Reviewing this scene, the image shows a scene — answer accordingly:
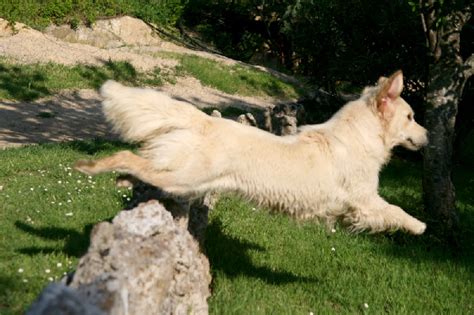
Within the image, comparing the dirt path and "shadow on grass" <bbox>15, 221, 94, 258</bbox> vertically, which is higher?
"shadow on grass" <bbox>15, 221, 94, 258</bbox>

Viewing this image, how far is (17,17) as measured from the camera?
24594mm

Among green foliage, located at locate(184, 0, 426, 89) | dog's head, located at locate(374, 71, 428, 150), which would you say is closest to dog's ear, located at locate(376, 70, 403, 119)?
dog's head, located at locate(374, 71, 428, 150)

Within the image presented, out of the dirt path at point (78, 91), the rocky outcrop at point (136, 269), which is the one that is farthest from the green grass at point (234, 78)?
the rocky outcrop at point (136, 269)

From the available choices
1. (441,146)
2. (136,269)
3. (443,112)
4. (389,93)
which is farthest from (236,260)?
(443,112)

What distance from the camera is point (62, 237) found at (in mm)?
6434

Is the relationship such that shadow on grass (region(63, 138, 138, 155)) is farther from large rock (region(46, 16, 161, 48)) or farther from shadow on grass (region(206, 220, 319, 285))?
large rock (region(46, 16, 161, 48))

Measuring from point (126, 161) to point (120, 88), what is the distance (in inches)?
25.8

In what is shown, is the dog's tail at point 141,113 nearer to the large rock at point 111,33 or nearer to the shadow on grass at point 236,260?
the shadow on grass at point 236,260

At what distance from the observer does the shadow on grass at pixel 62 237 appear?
5.98 meters

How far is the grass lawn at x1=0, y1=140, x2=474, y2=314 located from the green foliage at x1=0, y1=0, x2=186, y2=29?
17.5 metres

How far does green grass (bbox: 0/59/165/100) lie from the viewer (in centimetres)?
1767

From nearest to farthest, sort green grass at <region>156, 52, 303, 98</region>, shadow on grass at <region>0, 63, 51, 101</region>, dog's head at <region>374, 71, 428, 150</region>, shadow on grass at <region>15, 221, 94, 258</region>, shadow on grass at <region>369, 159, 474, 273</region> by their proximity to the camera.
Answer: dog's head at <region>374, 71, 428, 150</region> → shadow on grass at <region>15, 221, 94, 258</region> → shadow on grass at <region>369, 159, 474, 273</region> → shadow on grass at <region>0, 63, 51, 101</region> → green grass at <region>156, 52, 303, 98</region>

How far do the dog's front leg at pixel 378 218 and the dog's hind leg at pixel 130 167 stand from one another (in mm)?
1998

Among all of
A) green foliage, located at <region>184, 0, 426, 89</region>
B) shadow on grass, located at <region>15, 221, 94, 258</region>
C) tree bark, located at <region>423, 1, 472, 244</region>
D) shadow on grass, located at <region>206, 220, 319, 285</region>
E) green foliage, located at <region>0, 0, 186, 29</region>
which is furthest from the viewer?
green foliage, located at <region>0, 0, 186, 29</region>
